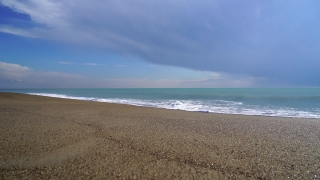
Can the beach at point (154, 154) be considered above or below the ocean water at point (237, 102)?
below

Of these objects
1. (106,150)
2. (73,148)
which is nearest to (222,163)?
(106,150)

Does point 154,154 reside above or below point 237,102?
below

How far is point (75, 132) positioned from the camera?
819 cm

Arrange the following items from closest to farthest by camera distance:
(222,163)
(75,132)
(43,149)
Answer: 1. (222,163)
2. (43,149)
3. (75,132)

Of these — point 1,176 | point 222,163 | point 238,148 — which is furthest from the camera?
point 238,148

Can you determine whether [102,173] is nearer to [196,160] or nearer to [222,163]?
[196,160]

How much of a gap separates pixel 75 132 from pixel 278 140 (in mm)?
8273

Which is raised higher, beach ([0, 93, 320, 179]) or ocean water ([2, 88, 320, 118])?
ocean water ([2, 88, 320, 118])

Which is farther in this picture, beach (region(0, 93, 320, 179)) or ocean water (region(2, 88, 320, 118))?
ocean water (region(2, 88, 320, 118))

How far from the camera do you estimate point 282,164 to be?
5.16 m

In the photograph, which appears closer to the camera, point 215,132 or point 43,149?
point 43,149

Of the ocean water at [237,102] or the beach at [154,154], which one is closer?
the beach at [154,154]

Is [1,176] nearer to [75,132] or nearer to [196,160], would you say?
[75,132]

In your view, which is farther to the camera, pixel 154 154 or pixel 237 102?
pixel 237 102
